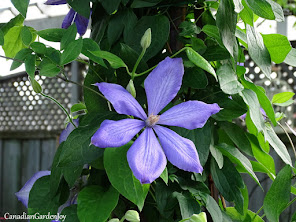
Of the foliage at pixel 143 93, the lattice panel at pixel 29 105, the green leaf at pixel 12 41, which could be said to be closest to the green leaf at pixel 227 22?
the foliage at pixel 143 93

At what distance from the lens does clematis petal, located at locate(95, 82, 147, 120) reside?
446 millimetres

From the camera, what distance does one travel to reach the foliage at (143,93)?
0.50 meters

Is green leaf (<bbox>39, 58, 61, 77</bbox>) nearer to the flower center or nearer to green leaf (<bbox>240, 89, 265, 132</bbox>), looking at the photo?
the flower center

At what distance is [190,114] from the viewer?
1.56 feet

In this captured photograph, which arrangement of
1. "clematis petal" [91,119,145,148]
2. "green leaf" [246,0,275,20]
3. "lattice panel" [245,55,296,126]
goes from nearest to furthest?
"clematis petal" [91,119,145,148] < "green leaf" [246,0,275,20] < "lattice panel" [245,55,296,126]

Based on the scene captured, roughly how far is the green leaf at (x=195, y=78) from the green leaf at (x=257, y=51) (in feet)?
0.23

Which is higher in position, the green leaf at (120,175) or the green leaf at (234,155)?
the green leaf at (120,175)

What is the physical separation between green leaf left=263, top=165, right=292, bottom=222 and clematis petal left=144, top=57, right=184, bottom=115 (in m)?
0.23

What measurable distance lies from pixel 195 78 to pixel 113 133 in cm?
19

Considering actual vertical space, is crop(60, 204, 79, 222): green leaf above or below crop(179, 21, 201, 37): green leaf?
below

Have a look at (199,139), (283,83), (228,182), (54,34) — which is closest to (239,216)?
(228,182)

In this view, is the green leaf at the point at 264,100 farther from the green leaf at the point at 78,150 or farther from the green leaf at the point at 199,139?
the green leaf at the point at 78,150

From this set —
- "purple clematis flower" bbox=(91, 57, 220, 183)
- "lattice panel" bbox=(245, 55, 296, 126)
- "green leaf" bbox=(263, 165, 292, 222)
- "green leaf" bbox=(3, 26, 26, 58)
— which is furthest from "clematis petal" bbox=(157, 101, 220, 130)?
"lattice panel" bbox=(245, 55, 296, 126)

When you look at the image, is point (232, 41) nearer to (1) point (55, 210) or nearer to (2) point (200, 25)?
(2) point (200, 25)
